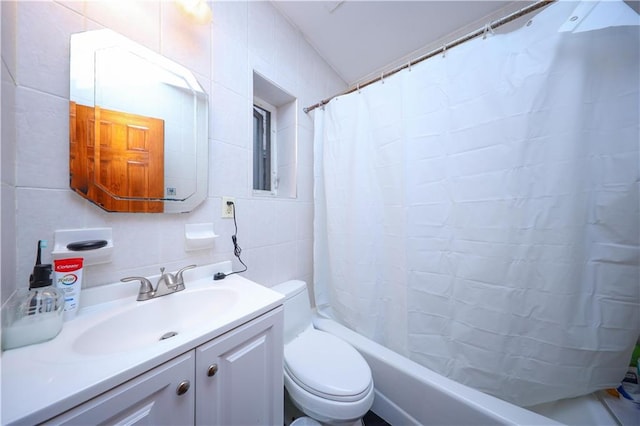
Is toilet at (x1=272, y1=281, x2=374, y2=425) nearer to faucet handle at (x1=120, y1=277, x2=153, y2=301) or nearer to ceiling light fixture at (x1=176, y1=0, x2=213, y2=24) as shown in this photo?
faucet handle at (x1=120, y1=277, x2=153, y2=301)

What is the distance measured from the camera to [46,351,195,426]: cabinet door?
38cm

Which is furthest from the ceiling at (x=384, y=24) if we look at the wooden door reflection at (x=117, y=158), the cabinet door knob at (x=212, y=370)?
the cabinet door knob at (x=212, y=370)

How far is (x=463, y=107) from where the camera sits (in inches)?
36.5

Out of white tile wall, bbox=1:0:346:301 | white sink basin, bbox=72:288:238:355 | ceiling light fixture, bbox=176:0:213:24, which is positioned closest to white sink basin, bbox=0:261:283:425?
white sink basin, bbox=72:288:238:355

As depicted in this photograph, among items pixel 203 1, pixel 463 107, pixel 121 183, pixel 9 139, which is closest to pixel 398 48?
pixel 463 107

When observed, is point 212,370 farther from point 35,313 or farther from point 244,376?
point 35,313

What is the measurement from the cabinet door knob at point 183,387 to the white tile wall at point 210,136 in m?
0.46

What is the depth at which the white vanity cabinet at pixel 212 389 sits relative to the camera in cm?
41

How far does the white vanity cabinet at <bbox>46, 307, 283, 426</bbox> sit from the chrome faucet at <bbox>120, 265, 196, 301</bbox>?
36cm

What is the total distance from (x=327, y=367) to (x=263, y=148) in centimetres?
136

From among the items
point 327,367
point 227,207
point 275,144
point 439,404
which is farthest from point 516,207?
point 275,144

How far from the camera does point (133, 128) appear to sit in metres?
0.77

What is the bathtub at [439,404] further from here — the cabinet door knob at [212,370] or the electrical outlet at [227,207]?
the electrical outlet at [227,207]

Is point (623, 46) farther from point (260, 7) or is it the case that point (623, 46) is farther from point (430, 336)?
point (260, 7)
